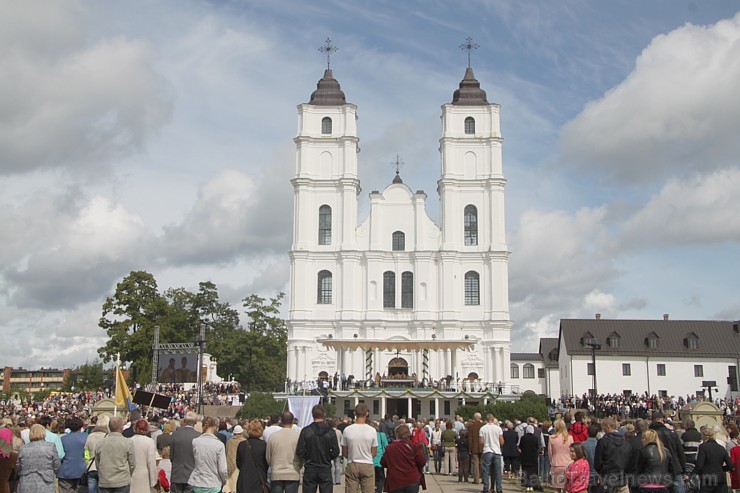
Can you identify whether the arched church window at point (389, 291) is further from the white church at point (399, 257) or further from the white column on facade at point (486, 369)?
the white column on facade at point (486, 369)

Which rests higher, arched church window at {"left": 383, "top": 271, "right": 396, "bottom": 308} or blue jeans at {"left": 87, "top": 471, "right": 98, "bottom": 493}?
arched church window at {"left": 383, "top": 271, "right": 396, "bottom": 308}

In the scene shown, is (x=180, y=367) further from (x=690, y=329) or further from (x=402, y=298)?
(x=690, y=329)

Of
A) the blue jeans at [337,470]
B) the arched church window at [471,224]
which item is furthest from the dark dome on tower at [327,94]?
the blue jeans at [337,470]

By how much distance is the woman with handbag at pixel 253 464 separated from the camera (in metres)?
11.3

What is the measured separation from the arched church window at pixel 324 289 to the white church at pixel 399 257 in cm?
7

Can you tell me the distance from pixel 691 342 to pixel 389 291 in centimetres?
2429

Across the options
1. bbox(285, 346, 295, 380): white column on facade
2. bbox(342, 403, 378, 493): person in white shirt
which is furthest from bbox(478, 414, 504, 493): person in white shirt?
bbox(285, 346, 295, 380): white column on facade

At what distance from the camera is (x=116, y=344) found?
2359 inches

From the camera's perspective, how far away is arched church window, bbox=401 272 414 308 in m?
62.2

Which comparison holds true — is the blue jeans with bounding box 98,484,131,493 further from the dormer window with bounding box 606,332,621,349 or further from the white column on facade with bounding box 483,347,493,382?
the dormer window with bounding box 606,332,621,349

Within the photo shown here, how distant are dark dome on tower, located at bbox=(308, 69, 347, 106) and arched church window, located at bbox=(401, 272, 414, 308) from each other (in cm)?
1414

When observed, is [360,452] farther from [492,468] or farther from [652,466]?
[492,468]

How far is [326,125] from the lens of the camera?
64375mm

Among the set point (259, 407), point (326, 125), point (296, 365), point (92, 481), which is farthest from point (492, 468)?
point (326, 125)
